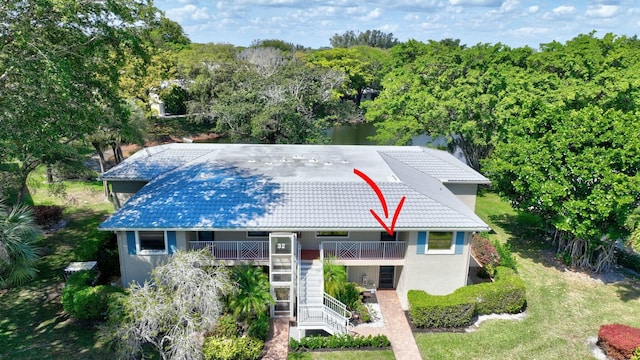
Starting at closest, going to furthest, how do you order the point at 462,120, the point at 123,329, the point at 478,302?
the point at 123,329 → the point at 478,302 → the point at 462,120

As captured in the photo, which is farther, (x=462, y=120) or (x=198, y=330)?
→ (x=462, y=120)

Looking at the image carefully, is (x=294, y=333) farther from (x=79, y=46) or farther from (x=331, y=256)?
(x=79, y=46)

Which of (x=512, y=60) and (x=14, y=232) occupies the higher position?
(x=512, y=60)

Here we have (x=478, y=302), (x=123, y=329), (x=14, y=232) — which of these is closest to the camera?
(x=123, y=329)

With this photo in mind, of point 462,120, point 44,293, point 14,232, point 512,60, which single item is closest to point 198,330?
point 14,232

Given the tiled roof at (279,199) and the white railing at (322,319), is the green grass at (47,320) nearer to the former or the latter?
the tiled roof at (279,199)

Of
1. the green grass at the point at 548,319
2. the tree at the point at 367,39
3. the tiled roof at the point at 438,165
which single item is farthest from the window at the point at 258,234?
the tree at the point at 367,39
